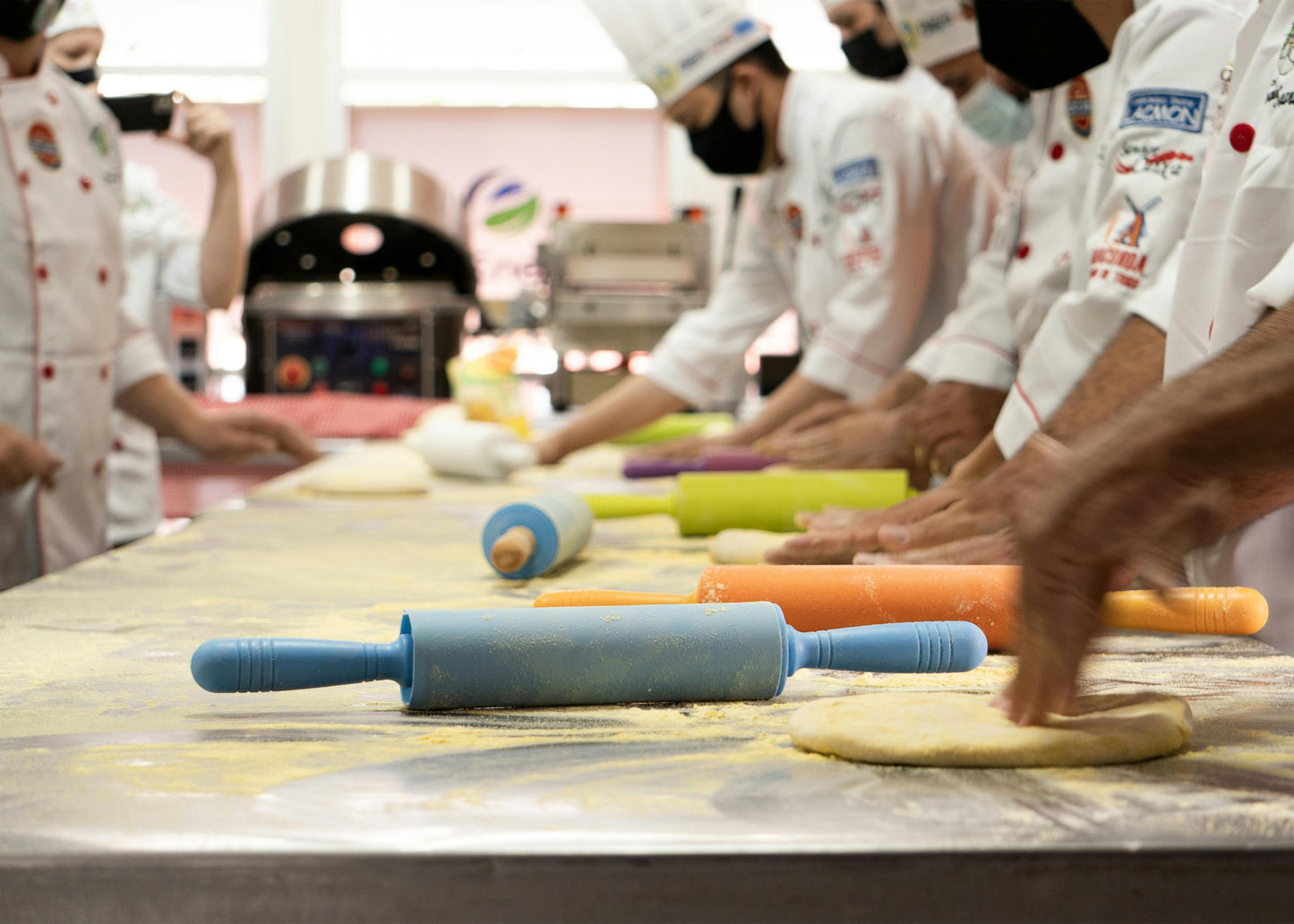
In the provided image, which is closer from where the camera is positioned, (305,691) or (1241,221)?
(305,691)

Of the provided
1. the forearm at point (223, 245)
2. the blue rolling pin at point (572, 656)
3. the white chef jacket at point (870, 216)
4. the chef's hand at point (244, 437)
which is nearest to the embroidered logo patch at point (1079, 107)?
the white chef jacket at point (870, 216)

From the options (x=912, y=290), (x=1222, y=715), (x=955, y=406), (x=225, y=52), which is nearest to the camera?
(x=1222, y=715)

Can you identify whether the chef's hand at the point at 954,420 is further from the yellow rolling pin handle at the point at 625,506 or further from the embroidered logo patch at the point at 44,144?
the embroidered logo patch at the point at 44,144

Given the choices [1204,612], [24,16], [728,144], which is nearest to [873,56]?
[728,144]

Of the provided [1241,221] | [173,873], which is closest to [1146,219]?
[1241,221]

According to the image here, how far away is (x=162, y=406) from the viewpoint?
7.60 ft

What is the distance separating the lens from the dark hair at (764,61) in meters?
2.32

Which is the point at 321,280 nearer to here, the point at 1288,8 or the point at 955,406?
the point at 955,406

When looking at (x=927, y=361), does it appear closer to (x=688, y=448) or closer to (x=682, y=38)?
(x=688, y=448)

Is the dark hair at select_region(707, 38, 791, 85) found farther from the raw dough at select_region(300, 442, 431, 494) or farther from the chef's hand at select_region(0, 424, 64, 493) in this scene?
the chef's hand at select_region(0, 424, 64, 493)

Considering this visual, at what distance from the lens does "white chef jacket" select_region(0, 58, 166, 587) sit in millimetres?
1864

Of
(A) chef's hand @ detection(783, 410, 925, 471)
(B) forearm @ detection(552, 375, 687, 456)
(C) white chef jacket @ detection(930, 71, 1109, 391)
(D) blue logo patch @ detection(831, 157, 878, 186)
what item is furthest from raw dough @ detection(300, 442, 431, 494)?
(D) blue logo patch @ detection(831, 157, 878, 186)

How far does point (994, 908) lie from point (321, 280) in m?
4.04

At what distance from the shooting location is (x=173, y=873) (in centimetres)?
43
